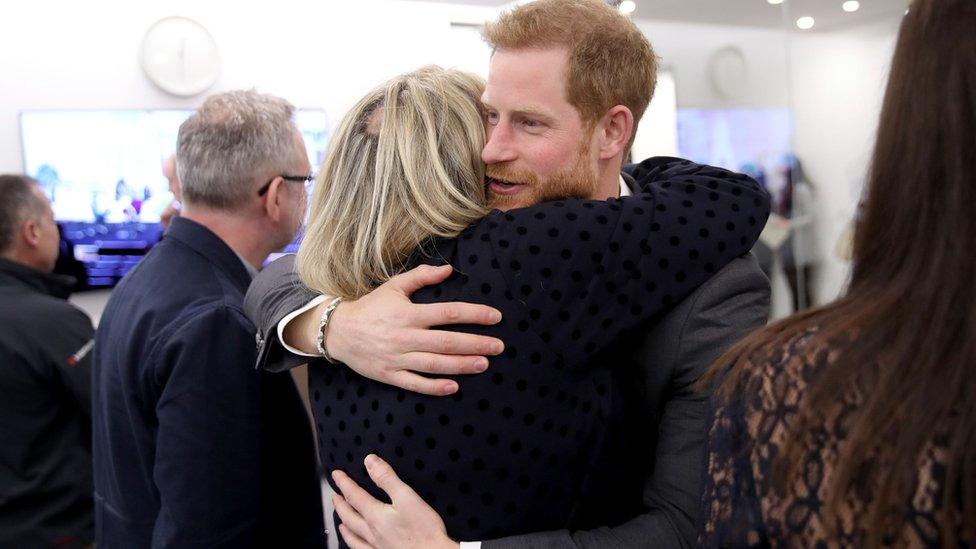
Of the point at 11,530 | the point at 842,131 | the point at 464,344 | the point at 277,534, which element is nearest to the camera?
the point at 464,344

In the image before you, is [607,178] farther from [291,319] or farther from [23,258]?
[23,258]

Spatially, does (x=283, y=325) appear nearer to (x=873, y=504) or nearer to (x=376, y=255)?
(x=376, y=255)

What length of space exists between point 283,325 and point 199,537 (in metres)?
0.48

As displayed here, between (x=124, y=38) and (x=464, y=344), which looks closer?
(x=464, y=344)

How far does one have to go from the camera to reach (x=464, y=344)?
109 cm

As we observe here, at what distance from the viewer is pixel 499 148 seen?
4.03 ft

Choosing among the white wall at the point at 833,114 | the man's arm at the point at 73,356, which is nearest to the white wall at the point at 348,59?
the white wall at the point at 833,114

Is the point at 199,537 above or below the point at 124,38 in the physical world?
below

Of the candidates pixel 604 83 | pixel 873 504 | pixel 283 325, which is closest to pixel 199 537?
pixel 283 325

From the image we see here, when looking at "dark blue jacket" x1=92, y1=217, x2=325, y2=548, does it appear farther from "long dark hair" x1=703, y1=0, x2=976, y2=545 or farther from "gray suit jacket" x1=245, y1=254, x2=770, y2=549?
"long dark hair" x1=703, y1=0, x2=976, y2=545

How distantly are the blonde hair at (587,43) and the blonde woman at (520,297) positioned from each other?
0.17 metres

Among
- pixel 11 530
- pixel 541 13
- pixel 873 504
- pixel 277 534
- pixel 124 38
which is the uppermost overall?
pixel 124 38

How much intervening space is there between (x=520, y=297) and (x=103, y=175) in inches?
179

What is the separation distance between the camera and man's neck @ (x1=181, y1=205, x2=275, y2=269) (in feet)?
5.96
